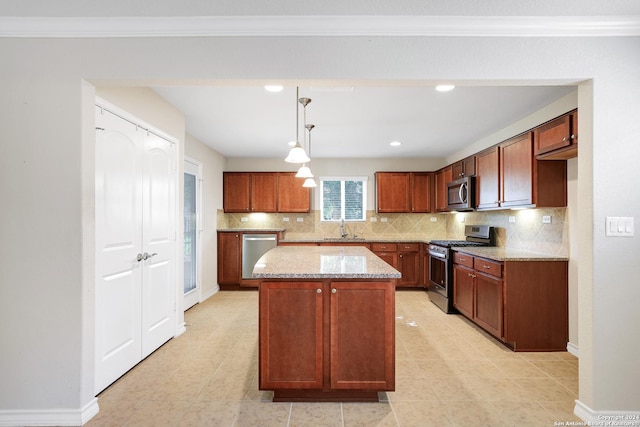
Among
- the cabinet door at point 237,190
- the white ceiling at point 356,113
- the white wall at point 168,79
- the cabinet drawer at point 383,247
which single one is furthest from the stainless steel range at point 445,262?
the cabinet door at point 237,190

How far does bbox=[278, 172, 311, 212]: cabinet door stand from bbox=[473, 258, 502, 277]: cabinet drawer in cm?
312

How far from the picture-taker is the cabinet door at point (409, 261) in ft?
18.5

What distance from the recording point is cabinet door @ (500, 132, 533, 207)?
3244mm

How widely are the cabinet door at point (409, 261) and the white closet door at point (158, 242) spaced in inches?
146

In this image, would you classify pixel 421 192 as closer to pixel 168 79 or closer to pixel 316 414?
pixel 316 414

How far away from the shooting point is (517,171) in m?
3.44

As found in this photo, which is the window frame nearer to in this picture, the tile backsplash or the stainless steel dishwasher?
the tile backsplash

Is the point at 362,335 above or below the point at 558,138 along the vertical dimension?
below

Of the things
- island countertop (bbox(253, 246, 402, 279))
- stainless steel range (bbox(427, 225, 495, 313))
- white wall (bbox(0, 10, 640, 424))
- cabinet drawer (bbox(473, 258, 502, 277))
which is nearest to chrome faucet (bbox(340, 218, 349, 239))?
stainless steel range (bbox(427, 225, 495, 313))

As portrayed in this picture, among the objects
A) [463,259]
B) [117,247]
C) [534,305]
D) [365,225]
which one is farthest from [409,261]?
[117,247]

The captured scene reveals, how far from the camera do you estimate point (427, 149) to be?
5449 millimetres

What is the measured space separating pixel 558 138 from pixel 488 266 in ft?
4.50

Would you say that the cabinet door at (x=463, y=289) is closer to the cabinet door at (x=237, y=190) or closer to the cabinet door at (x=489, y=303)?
the cabinet door at (x=489, y=303)

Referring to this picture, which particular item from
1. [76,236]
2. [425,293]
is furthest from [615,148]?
[425,293]
